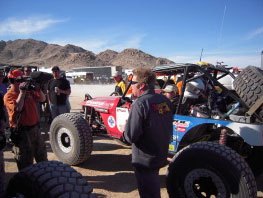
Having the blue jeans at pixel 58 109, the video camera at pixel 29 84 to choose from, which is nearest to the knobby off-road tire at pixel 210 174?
the video camera at pixel 29 84

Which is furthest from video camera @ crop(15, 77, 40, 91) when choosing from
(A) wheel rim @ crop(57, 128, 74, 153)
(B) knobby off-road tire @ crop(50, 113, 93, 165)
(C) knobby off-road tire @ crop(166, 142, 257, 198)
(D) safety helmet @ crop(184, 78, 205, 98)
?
(D) safety helmet @ crop(184, 78, 205, 98)

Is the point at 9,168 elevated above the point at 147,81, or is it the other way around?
the point at 147,81

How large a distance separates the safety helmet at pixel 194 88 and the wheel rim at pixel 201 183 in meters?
1.51

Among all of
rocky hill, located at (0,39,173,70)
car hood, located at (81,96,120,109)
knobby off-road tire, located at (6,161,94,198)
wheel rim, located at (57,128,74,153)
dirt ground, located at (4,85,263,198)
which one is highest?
rocky hill, located at (0,39,173,70)

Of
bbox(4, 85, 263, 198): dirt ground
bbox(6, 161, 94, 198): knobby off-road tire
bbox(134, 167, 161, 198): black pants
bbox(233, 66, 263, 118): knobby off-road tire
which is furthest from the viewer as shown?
bbox(4, 85, 263, 198): dirt ground

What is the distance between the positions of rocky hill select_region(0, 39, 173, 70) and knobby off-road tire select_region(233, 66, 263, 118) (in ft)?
379

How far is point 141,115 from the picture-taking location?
3.03 m

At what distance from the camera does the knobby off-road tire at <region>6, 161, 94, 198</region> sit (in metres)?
2.13

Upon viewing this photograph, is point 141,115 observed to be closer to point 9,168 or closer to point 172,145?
point 172,145

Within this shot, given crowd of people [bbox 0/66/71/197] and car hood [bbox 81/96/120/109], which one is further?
car hood [bbox 81/96/120/109]

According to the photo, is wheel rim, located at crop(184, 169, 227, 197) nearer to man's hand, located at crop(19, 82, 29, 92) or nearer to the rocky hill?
man's hand, located at crop(19, 82, 29, 92)

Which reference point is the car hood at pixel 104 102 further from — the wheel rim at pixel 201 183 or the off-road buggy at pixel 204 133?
the wheel rim at pixel 201 183

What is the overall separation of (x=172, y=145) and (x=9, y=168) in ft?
10.3

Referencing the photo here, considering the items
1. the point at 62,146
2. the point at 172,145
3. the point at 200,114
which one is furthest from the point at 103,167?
the point at 200,114
